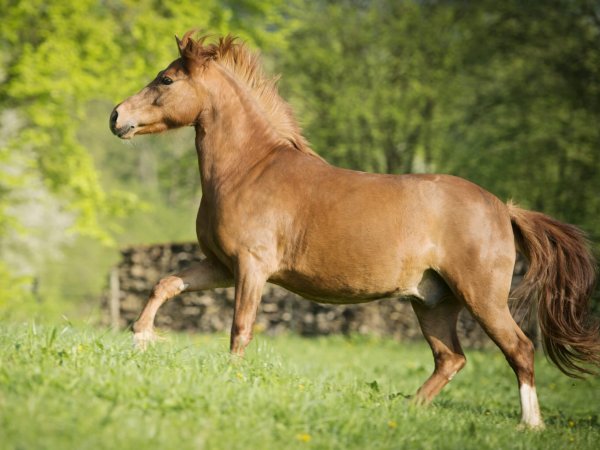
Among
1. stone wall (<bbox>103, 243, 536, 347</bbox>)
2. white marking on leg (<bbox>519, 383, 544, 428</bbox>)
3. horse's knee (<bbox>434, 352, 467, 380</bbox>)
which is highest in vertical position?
horse's knee (<bbox>434, 352, 467, 380</bbox>)

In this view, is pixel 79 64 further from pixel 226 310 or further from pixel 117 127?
pixel 117 127

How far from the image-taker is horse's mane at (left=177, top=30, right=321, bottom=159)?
6281 mm

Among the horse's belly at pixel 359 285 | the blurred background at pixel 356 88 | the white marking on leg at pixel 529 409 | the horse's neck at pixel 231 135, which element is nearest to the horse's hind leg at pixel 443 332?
the horse's belly at pixel 359 285

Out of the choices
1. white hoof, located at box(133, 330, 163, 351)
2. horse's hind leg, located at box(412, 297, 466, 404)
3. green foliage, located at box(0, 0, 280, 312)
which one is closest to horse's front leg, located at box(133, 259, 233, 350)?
white hoof, located at box(133, 330, 163, 351)

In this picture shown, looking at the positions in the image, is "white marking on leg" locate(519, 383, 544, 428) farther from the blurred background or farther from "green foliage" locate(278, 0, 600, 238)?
"green foliage" locate(278, 0, 600, 238)

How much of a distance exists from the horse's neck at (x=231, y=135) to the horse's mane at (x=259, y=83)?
0.34ft

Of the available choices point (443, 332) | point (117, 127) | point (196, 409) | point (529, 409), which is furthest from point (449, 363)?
point (117, 127)

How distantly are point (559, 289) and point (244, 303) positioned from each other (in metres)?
2.74

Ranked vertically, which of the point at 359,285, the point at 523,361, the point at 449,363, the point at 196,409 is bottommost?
the point at 449,363

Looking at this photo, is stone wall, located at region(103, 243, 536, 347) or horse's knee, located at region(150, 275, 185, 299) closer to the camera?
horse's knee, located at region(150, 275, 185, 299)

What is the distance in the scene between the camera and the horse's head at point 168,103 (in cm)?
603

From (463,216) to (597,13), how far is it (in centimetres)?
1727

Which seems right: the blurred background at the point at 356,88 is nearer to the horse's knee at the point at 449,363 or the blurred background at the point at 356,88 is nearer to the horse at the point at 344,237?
the horse at the point at 344,237

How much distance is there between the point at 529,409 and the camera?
5.69 metres
